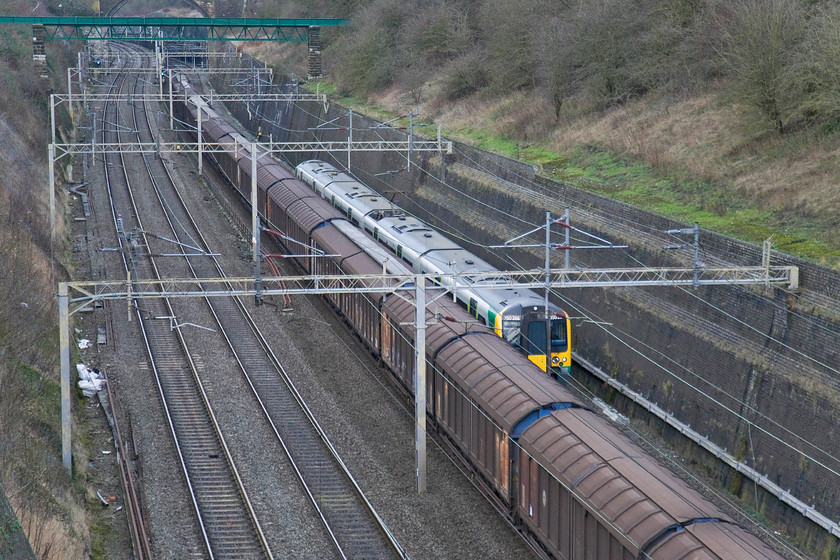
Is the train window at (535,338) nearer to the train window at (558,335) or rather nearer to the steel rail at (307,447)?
the train window at (558,335)

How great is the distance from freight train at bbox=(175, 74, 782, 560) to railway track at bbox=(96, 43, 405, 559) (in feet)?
8.03

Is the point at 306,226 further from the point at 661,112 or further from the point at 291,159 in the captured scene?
the point at 291,159

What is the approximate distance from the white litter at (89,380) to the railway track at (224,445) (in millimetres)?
1546

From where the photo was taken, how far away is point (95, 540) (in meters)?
17.9

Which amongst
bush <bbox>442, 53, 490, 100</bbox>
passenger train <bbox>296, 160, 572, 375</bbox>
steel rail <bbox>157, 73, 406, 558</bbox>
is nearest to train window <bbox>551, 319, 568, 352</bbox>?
passenger train <bbox>296, 160, 572, 375</bbox>

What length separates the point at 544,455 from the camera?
15.7 meters

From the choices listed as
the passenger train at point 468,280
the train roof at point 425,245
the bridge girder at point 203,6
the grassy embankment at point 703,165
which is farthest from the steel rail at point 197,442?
the bridge girder at point 203,6

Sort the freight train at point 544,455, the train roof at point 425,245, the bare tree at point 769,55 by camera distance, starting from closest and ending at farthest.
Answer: the freight train at point 544,455
the train roof at point 425,245
the bare tree at point 769,55

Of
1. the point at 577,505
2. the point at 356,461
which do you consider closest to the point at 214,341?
the point at 356,461

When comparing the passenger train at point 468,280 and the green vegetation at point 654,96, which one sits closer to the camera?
the passenger train at point 468,280

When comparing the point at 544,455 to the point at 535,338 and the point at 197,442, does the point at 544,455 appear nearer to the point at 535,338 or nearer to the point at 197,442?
the point at 535,338

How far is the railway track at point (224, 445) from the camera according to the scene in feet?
59.3

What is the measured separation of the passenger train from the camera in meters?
22.7

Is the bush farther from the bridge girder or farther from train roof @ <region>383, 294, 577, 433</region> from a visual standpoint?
the bridge girder
